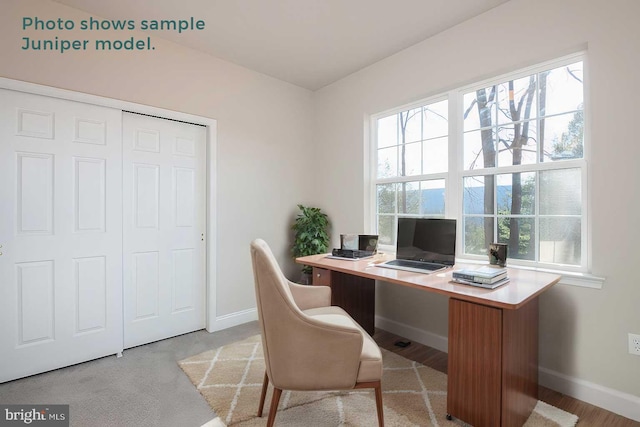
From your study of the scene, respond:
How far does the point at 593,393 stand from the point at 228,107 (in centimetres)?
361

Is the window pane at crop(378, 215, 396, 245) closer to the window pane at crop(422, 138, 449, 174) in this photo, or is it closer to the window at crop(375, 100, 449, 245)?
the window at crop(375, 100, 449, 245)

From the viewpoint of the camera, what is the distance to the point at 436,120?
109 inches

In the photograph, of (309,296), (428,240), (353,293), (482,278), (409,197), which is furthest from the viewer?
(409,197)

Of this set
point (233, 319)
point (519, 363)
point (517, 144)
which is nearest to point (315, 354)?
point (519, 363)

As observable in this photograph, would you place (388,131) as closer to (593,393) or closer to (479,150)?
(479,150)

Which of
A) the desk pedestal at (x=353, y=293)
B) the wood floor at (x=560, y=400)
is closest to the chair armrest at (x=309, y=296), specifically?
the desk pedestal at (x=353, y=293)

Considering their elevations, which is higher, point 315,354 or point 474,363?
point 315,354

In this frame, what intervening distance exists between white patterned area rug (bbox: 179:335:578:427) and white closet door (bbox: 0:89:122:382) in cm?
88

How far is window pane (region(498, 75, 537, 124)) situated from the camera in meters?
2.22

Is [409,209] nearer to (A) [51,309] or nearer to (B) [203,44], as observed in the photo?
(B) [203,44]

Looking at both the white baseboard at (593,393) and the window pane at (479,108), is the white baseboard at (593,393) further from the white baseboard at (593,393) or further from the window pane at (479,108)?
the window pane at (479,108)

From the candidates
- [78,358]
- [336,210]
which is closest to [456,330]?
[336,210]

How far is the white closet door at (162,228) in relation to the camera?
2.62 metres

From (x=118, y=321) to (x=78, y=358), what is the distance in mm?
341
